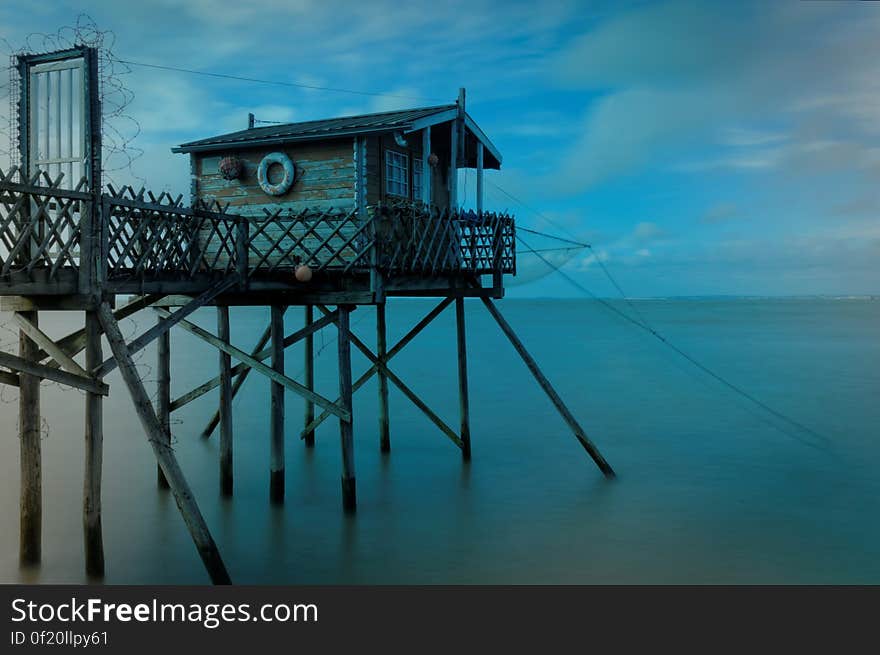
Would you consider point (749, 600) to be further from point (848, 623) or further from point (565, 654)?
point (565, 654)

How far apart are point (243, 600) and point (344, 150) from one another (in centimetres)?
860

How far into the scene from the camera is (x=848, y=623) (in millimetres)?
9484

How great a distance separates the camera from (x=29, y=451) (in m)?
11.3

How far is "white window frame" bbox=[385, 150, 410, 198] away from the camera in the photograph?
1591cm

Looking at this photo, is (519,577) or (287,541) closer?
(519,577)

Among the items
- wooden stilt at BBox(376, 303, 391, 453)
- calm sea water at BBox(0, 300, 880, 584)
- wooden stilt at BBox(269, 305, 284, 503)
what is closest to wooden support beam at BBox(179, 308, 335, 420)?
wooden stilt at BBox(269, 305, 284, 503)

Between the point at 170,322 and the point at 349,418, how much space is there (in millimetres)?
3599

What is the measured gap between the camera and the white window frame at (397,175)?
626 inches

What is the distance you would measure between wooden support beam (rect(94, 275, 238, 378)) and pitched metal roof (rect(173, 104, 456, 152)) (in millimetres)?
3734

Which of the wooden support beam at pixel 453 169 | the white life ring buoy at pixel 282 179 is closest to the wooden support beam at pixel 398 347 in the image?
the wooden support beam at pixel 453 169

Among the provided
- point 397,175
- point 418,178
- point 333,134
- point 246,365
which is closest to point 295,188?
point 333,134

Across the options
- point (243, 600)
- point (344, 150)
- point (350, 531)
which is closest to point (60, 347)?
point (243, 600)

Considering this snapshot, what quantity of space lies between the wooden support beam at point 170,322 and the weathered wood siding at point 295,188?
1798 mm

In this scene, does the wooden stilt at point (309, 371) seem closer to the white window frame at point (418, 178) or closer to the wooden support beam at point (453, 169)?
the white window frame at point (418, 178)
